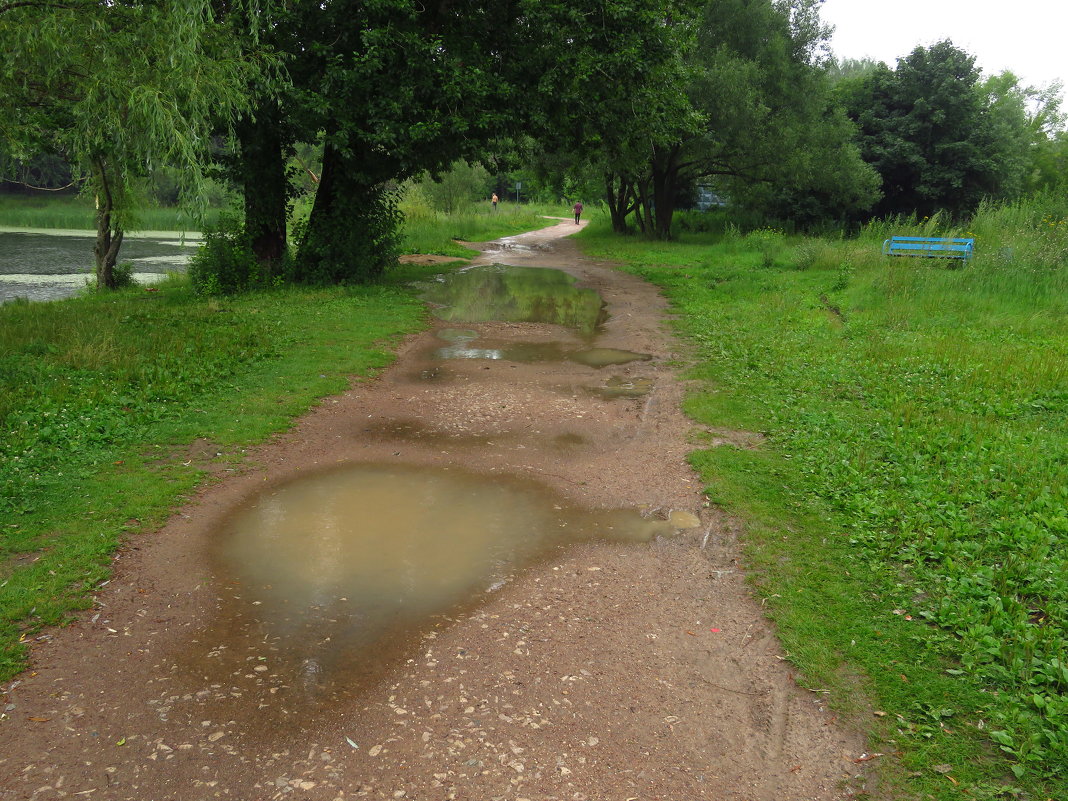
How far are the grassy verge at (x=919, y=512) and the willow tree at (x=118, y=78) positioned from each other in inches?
279

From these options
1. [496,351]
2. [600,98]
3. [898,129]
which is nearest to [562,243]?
[898,129]

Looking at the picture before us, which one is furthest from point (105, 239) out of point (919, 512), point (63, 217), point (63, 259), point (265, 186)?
point (63, 217)

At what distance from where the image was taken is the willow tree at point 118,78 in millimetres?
8594

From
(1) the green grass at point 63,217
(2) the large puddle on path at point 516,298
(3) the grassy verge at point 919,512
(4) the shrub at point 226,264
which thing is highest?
(1) the green grass at point 63,217

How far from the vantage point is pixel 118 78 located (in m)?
8.73

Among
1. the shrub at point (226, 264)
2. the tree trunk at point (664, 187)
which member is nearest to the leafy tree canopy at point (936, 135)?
the tree trunk at point (664, 187)

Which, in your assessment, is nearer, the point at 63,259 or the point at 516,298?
the point at 516,298

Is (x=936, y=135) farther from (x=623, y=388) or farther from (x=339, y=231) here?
(x=623, y=388)

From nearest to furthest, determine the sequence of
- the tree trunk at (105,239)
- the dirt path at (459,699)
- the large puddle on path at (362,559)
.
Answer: the dirt path at (459,699) < the large puddle on path at (362,559) < the tree trunk at (105,239)

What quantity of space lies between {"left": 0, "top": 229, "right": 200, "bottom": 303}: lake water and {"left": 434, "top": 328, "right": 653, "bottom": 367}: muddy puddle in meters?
15.0

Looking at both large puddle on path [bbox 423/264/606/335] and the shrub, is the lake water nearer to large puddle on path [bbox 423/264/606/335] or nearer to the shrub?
the shrub

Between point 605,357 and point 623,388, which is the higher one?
point 605,357

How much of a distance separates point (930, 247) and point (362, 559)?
1656 centimetres

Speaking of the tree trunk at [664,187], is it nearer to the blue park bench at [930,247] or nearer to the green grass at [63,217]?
the blue park bench at [930,247]
